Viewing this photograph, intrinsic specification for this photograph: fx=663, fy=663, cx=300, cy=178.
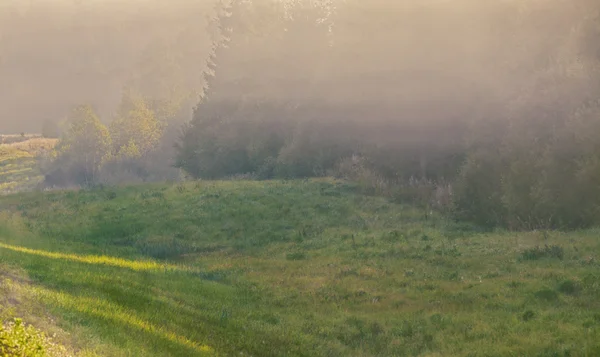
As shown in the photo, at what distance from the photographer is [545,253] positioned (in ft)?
66.9

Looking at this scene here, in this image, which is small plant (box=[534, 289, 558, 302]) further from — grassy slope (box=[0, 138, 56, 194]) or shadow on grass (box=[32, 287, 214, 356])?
grassy slope (box=[0, 138, 56, 194])

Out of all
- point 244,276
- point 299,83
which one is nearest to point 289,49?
point 299,83

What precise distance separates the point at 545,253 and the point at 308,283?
737 centimetres

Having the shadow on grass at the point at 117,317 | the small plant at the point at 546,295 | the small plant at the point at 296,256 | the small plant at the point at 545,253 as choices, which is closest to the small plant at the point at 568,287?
the small plant at the point at 546,295

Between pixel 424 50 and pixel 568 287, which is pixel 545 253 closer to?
pixel 568 287

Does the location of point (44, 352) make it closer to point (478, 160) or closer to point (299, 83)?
point (478, 160)

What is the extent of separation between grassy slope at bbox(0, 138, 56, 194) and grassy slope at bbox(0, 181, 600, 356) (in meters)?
85.9

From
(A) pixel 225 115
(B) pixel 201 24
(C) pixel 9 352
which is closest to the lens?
(C) pixel 9 352

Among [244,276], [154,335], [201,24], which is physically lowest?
[244,276]

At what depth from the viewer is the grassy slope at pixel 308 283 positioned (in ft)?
42.6

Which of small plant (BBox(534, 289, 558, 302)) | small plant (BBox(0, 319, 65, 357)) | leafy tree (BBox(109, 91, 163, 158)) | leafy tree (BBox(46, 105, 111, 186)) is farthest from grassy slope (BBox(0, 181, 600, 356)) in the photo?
leafy tree (BBox(46, 105, 111, 186))

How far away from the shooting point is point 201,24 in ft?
534

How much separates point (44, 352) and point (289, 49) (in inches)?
2423

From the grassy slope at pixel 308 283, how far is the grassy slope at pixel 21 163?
8588 cm
